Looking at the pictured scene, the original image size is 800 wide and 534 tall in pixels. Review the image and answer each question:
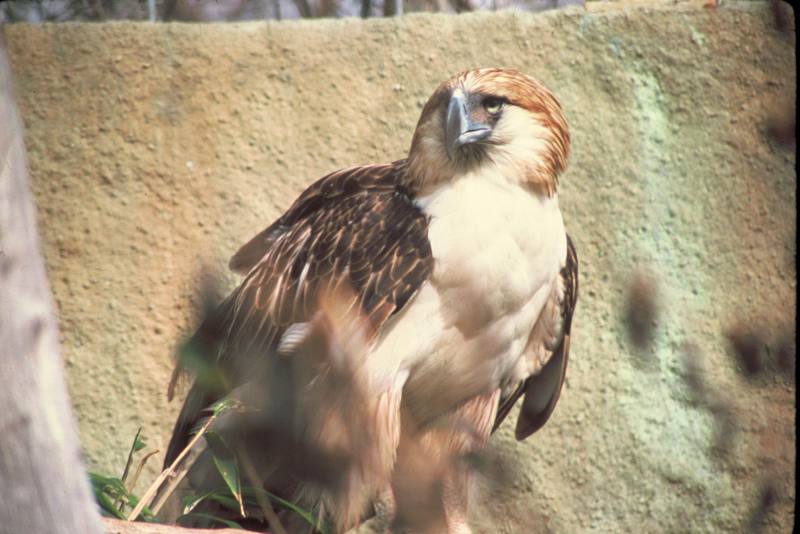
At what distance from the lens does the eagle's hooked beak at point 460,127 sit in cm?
292

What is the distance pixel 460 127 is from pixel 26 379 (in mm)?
1658

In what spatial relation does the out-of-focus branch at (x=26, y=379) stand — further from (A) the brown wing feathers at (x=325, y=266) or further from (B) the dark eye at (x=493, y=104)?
(B) the dark eye at (x=493, y=104)

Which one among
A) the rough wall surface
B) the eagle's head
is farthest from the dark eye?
the rough wall surface

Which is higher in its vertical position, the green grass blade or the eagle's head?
the eagle's head

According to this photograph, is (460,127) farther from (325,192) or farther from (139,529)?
(139,529)

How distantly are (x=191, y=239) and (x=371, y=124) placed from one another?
764mm

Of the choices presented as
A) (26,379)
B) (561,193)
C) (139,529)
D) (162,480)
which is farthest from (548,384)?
(26,379)

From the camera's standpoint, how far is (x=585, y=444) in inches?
155

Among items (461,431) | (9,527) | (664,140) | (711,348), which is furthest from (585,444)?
(9,527)

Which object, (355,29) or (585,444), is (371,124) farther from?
(585,444)

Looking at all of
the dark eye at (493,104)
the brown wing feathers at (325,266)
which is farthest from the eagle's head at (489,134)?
the brown wing feathers at (325,266)

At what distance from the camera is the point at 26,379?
1509 millimetres

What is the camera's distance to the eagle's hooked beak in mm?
2924

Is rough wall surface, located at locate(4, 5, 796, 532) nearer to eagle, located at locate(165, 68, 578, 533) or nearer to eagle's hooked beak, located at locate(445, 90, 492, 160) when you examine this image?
eagle, located at locate(165, 68, 578, 533)
